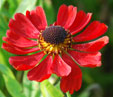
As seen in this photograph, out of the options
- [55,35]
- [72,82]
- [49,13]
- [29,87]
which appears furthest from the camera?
[49,13]

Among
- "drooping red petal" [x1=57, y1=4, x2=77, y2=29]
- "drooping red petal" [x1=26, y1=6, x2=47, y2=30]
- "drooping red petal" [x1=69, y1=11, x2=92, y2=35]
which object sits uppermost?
"drooping red petal" [x1=26, y1=6, x2=47, y2=30]

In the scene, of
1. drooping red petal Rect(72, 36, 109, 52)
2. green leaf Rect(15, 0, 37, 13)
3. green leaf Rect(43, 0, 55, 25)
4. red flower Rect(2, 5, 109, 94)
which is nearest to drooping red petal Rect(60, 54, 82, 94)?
red flower Rect(2, 5, 109, 94)

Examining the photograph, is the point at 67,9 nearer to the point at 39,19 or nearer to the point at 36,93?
the point at 39,19

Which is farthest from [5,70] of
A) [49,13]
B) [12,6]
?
[49,13]

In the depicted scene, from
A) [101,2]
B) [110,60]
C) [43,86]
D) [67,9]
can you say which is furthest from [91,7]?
[43,86]

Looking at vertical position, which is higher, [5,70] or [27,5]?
[27,5]

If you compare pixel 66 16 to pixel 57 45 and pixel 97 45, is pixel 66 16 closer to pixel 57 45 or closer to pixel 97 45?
pixel 57 45

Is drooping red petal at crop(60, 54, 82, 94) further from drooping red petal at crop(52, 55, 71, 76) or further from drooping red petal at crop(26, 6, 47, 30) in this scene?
drooping red petal at crop(26, 6, 47, 30)
